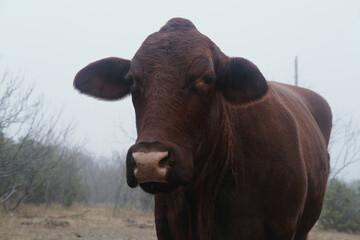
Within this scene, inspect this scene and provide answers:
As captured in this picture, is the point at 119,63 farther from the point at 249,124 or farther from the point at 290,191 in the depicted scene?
the point at 290,191

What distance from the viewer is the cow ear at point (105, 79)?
332cm

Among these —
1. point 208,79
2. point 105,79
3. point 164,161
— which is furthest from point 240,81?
point 105,79

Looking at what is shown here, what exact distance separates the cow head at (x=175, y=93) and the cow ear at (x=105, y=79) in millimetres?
11

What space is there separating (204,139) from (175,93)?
1.56 ft

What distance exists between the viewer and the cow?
225cm

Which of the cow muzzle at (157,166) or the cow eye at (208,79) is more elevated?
Result: the cow eye at (208,79)

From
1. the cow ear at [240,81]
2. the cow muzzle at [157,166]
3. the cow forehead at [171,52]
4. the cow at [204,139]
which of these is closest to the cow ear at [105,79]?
the cow at [204,139]

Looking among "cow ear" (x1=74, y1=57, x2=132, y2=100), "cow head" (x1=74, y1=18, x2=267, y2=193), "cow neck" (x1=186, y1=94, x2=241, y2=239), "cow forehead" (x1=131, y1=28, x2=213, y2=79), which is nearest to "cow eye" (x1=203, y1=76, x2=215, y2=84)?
"cow head" (x1=74, y1=18, x2=267, y2=193)

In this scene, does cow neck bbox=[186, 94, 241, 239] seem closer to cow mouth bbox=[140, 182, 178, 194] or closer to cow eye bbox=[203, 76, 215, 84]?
cow eye bbox=[203, 76, 215, 84]

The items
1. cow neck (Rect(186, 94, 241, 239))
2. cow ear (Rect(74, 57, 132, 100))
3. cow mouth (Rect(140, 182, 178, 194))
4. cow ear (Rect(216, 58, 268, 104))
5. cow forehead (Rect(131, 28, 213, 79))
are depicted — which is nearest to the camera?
cow mouth (Rect(140, 182, 178, 194))

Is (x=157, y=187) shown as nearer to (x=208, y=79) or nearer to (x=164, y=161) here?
(x=164, y=161)

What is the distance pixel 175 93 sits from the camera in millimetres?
2414

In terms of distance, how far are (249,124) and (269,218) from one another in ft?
2.75

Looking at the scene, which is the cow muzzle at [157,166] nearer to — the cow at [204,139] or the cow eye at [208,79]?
the cow at [204,139]
